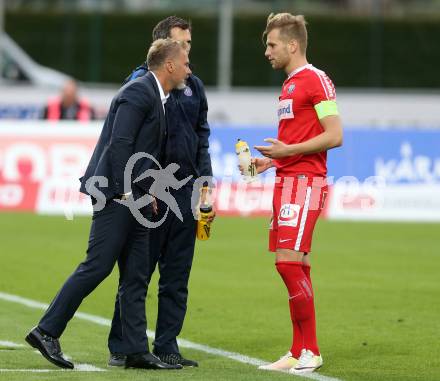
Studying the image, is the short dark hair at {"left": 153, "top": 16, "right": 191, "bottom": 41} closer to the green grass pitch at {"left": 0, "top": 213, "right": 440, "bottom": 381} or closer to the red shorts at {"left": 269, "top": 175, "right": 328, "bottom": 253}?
the red shorts at {"left": 269, "top": 175, "right": 328, "bottom": 253}

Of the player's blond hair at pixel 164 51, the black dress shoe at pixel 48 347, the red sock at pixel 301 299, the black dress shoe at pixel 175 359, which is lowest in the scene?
the black dress shoe at pixel 175 359

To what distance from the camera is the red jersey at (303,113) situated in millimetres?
8461

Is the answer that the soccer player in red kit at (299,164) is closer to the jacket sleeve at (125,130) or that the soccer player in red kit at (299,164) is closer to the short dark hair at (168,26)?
the short dark hair at (168,26)

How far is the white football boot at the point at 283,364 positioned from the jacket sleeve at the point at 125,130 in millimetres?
1535

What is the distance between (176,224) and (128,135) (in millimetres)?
983

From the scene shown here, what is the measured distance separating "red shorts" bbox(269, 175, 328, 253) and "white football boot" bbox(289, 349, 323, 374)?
2.24 ft

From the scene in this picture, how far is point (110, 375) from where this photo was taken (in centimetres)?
803

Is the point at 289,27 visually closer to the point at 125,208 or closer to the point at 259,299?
the point at 125,208

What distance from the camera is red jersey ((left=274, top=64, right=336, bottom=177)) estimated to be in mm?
8461

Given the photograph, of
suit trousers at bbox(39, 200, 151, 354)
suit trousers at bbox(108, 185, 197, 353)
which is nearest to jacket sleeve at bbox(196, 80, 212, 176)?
suit trousers at bbox(108, 185, 197, 353)

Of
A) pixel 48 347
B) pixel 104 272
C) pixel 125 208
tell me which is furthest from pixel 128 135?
pixel 48 347

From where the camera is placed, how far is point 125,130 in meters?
8.08

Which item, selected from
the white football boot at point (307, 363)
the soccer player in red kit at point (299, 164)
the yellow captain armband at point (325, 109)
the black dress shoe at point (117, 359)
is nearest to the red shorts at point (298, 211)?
the soccer player in red kit at point (299, 164)

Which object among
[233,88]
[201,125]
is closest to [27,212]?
[201,125]
